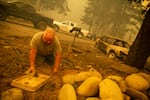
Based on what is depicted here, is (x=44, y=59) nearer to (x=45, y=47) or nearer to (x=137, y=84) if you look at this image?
(x=45, y=47)

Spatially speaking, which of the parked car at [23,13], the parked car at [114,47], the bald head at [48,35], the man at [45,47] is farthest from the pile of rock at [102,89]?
the parked car at [23,13]

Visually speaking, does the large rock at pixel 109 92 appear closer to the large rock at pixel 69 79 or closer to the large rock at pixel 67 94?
the large rock at pixel 67 94

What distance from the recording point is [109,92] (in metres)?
4.48

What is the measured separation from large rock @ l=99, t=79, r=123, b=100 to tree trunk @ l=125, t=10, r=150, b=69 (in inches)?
247

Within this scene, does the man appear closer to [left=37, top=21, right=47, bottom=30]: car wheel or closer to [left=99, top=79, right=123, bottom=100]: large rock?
[left=99, top=79, right=123, bottom=100]: large rock

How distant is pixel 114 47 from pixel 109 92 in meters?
9.43

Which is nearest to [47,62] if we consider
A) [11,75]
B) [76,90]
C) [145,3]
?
[11,75]

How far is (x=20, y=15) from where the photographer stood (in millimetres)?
17859

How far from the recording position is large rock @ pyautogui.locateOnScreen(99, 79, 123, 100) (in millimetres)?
4385

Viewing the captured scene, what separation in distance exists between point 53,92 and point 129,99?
173 cm

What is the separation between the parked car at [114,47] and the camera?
13.1 metres

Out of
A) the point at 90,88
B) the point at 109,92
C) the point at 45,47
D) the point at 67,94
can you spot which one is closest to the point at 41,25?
the point at 45,47

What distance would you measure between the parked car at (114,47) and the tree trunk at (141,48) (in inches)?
83.4

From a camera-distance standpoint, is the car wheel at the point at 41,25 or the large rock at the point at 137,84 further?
the car wheel at the point at 41,25
